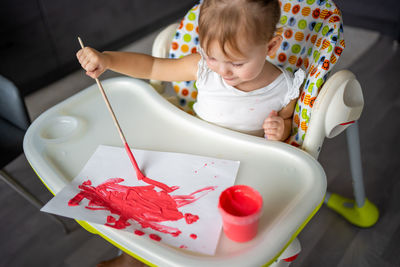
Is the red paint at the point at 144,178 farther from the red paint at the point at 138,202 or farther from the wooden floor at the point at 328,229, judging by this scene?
the wooden floor at the point at 328,229

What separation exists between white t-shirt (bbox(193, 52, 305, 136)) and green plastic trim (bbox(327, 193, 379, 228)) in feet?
1.90

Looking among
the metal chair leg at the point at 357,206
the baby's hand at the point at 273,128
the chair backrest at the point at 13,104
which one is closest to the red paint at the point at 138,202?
the baby's hand at the point at 273,128

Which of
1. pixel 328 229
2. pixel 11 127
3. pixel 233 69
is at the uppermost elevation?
pixel 233 69

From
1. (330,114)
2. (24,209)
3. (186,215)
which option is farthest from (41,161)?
(24,209)

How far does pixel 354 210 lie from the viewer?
129 cm

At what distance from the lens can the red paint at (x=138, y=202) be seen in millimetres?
645

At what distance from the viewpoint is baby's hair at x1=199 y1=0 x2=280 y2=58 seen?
0.69 metres

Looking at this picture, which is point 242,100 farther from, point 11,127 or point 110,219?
point 11,127

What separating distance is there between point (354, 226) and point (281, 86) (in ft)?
2.30

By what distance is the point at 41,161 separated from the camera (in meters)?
0.77

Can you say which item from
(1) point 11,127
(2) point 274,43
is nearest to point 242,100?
(2) point 274,43

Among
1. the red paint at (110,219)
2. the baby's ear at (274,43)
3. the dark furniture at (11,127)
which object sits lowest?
the dark furniture at (11,127)

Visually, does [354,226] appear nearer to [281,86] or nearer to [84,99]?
A: [281,86]

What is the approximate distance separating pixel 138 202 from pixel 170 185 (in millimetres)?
70
